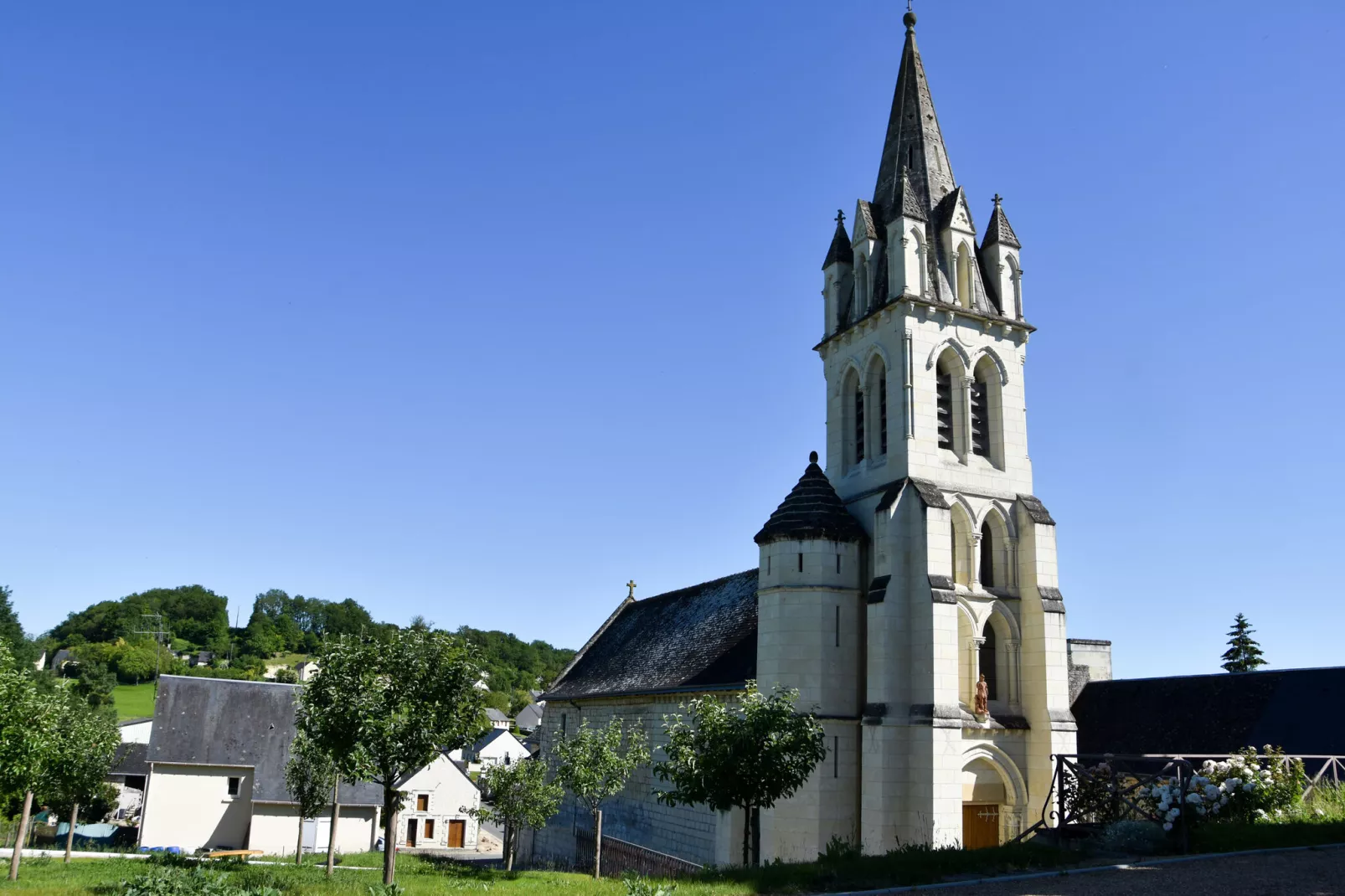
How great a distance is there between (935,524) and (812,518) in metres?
3.02

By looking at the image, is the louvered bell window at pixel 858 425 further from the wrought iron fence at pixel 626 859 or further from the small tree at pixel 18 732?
the small tree at pixel 18 732

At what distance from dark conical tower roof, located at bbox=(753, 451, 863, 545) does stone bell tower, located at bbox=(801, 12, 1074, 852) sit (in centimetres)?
17

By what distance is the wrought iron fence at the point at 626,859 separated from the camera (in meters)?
25.0

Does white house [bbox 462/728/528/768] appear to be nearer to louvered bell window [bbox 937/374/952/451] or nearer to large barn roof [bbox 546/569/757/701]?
large barn roof [bbox 546/569/757/701]

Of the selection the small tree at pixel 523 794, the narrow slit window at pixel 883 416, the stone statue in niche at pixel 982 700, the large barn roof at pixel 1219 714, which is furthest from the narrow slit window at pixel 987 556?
the small tree at pixel 523 794

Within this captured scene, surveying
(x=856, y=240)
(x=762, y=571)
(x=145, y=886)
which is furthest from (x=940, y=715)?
(x=145, y=886)

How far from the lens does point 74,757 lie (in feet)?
95.2

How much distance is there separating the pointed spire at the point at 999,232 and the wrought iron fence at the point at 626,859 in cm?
1843

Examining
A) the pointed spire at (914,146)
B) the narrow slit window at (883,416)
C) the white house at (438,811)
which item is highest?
the pointed spire at (914,146)

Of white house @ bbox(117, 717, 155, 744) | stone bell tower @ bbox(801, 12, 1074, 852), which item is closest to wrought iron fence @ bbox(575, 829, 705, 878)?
stone bell tower @ bbox(801, 12, 1074, 852)

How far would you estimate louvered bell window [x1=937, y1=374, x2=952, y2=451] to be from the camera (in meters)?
24.8

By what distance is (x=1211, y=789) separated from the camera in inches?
589

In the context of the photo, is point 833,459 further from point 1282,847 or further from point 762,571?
point 1282,847

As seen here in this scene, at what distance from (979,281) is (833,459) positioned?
6.31m
